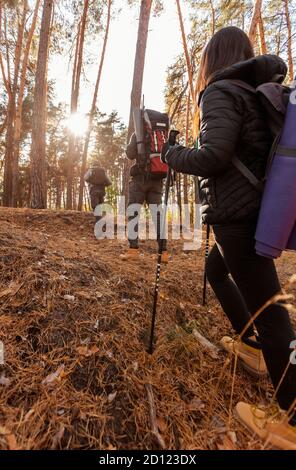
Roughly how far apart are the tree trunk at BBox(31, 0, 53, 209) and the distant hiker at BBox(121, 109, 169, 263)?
4730 millimetres

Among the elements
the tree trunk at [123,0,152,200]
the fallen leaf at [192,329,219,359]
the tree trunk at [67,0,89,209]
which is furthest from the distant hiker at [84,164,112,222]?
the tree trunk at [67,0,89,209]

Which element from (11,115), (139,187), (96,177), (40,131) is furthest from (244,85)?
(11,115)

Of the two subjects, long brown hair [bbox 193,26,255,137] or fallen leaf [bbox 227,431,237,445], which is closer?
fallen leaf [bbox 227,431,237,445]

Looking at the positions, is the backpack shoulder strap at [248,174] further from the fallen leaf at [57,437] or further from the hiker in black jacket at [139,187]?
the hiker in black jacket at [139,187]

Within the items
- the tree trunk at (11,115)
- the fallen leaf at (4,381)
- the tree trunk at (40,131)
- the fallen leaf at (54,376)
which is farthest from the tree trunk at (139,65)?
the tree trunk at (11,115)

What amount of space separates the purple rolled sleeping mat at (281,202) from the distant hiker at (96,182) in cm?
616

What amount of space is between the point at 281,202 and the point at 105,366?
1.58m

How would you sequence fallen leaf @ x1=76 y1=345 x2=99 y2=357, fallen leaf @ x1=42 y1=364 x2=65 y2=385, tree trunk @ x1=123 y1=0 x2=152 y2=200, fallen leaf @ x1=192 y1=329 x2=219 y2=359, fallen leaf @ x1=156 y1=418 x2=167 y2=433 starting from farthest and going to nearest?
1. tree trunk @ x1=123 y1=0 x2=152 y2=200
2. fallen leaf @ x1=192 y1=329 x2=219 y2=359
3. fallen leaf @ x1=76 y1=345 x2=99 y2=357
4. fallen leaf @ x1=42 y1=364 x2=65 y2=385
5. fallen leaf @ x1=156 y1=418 x2=167 y2=433

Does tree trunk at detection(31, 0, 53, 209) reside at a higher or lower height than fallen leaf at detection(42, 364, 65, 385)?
higher

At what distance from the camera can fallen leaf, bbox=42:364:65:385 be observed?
1711 mm

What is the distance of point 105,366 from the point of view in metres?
1.87

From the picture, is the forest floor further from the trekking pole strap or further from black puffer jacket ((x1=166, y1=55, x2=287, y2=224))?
the trekking pole strap

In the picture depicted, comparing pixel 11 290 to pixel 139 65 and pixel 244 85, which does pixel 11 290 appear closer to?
pixel 244 85

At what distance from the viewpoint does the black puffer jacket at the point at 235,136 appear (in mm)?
1480
